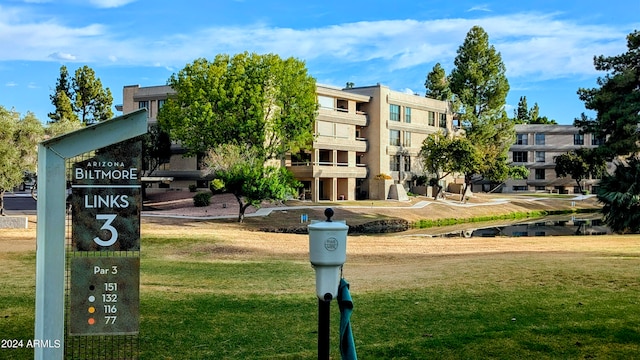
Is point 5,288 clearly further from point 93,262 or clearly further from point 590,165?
point 590,165

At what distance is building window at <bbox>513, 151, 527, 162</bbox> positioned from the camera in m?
92.6

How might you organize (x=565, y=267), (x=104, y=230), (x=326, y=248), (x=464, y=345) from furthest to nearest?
(x=565, y=267) < (x=464, y=345) < (x=104, y=230) < (x=326, y=248)

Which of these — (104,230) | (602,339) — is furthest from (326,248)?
(602,339)

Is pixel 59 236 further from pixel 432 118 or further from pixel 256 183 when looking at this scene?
pixel 432 118

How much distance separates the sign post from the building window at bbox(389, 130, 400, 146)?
58241mm

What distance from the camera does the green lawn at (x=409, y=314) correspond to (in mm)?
7965

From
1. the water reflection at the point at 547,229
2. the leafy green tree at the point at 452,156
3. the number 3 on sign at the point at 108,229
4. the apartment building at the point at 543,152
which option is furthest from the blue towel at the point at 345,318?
the apartment building at the point at 543,152

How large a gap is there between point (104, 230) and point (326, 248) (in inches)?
93.0

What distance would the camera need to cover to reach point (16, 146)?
31312mm

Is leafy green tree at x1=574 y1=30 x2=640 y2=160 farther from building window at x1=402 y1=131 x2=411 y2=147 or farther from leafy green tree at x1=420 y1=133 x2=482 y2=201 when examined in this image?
building window at x1=402 y1=131 x2=411 y2=147

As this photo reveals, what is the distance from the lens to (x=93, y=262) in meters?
5.96

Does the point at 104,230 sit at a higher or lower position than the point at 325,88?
lower

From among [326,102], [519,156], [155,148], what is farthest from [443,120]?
[155,148]

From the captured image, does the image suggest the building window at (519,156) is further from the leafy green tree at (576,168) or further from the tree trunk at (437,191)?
the tree trunk at (437,191)
